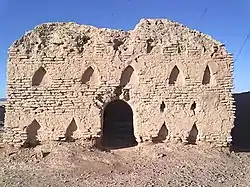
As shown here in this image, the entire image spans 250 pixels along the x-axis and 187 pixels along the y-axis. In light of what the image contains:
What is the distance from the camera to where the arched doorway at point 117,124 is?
12055 millimetres

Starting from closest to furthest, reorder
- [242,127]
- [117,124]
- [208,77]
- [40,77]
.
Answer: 1. [40,77]
2. [208,77]
3. [117,124]
4. [242,127]

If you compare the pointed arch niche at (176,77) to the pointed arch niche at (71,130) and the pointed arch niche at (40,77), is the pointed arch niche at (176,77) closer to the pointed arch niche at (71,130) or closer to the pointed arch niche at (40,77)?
the pointed arch niche at (71,130)

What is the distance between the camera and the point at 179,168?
8.47m

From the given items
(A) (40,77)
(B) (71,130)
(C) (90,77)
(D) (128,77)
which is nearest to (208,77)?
(D) (128,77)

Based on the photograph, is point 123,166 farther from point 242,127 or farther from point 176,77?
point 242,127

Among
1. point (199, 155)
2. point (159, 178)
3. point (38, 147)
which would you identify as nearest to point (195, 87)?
point (199, 155)

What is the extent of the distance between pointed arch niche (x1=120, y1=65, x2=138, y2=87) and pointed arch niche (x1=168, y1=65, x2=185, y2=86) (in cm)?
91

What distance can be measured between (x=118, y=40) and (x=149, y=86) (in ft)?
4.96

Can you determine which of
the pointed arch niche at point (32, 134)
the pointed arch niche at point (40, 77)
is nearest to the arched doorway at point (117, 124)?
the pointed arch niche at point (32, 134)

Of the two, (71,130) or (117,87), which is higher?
(117,87)

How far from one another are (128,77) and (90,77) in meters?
1.00

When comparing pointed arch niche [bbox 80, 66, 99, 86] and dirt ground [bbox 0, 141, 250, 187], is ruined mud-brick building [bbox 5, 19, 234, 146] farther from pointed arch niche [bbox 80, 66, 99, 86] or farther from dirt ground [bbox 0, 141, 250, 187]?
dirt ground [bbox 0, 141, 250, 187]

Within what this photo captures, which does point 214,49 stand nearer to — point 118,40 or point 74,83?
point 118,40

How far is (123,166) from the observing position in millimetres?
8703
